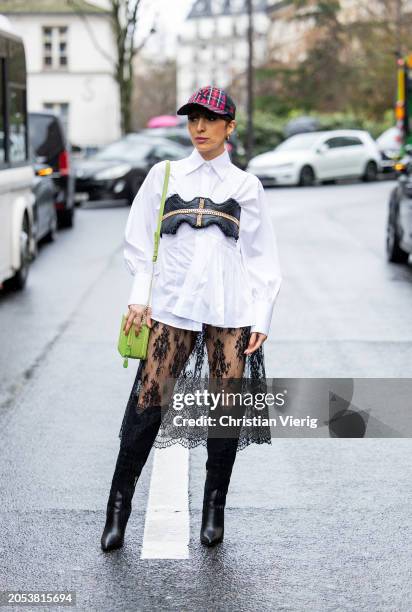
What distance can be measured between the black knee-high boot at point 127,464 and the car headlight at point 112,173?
2098 centimetres

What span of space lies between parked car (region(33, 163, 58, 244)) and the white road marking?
32.1 feet

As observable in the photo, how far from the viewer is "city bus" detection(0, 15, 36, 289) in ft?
40.2

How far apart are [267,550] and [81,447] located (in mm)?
1922

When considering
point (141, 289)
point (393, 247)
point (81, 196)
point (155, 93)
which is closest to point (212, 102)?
point (141, 289)

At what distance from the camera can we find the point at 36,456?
6250mm

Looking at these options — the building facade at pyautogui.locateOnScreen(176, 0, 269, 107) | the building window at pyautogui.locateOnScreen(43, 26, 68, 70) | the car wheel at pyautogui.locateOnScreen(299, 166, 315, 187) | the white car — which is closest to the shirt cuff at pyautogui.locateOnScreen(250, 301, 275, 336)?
the white car

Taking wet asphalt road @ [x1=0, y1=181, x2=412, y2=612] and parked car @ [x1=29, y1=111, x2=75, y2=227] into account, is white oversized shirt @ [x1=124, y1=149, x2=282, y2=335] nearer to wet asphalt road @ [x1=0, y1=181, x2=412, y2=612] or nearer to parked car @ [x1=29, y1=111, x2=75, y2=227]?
wet asphalt road @ [x1=0, y1=181, x2=412, y2=612]

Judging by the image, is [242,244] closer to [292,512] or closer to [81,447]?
[292,512]

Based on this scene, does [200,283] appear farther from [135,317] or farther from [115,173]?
[115,173]

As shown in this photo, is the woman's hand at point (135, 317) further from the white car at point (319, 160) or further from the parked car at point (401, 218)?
the white car at point (319, 160)

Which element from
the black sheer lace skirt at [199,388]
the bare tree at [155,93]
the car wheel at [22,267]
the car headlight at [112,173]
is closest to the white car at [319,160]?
the car headlight at [112,173]

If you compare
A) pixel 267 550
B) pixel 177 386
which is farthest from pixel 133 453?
pixel 267 550

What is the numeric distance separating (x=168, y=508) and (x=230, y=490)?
0.42 metres

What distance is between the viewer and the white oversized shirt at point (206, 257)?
457cm
